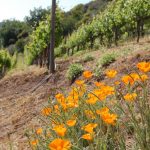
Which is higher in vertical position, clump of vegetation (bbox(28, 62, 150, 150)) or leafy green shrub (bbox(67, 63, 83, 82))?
clump of vegetation (bbox(28, 62, 150, 150))

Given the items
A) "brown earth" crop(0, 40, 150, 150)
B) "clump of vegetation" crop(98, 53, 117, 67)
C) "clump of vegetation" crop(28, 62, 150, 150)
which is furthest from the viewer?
"clump of vegetation" crop(98, 53, 117, 67)

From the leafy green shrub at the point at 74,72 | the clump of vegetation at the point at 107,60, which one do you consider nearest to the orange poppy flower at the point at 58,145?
the clump of vegetation at the point at 107,60

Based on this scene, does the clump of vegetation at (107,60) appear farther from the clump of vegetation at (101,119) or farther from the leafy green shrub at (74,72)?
the clump of vegetation at (101,119)

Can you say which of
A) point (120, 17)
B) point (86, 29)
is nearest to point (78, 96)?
point (120, 17)

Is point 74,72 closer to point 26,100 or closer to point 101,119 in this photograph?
point 26,100

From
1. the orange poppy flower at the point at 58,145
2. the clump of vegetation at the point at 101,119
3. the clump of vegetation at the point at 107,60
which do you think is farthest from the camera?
the clump of vegetation at the point at 107,60

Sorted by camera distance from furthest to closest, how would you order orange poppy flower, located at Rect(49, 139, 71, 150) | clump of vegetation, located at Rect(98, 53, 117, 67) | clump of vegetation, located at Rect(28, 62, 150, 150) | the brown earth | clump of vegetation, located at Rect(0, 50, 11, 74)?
clump of vegetation, located at Rect(0, 50, 11, 74), clump of vegetation, located at Rect(98, 53, 117, 67), the brown earth, clump of vegetation, located at Rect(28, 62, 150, 150), orange poppy flower, located at Rect(49, 139, 71, 150)

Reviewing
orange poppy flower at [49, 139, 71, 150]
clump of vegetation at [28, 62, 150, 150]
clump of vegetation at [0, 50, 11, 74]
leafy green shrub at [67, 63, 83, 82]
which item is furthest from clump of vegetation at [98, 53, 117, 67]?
clump of vegetation at [0, 50, 11, 74]

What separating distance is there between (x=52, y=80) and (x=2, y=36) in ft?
222

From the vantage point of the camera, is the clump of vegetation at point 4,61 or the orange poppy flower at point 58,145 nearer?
the orange poppy flower at point 58,145

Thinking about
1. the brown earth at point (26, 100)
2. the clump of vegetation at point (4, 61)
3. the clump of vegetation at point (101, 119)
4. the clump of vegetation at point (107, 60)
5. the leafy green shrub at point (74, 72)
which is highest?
the clump of vegetation at point (101, 119)

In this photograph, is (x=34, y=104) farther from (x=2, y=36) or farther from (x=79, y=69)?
(x=2, y=36)

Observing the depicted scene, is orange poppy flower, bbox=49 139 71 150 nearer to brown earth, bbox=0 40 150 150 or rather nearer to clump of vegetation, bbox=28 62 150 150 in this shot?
clump of vegetation, bbox=28 62 150 150

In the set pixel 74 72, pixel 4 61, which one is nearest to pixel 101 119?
pixel 74 72
